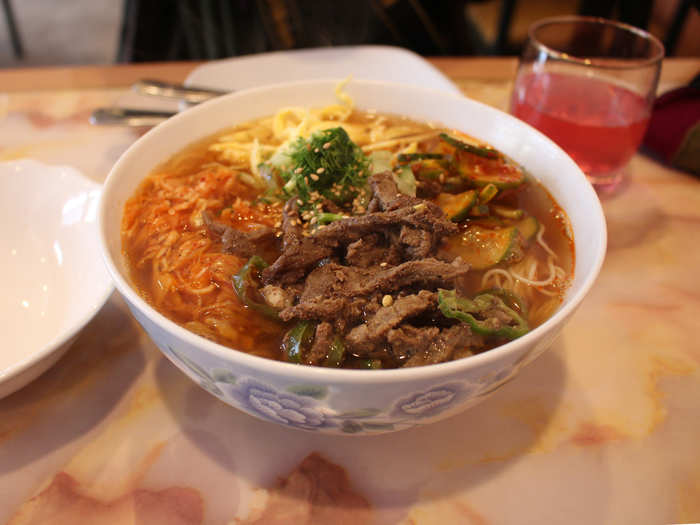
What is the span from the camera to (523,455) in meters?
1.26

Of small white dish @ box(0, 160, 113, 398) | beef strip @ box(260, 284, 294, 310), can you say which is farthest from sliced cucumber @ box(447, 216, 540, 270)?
small white dish @ box(0, 160, 113, 398)

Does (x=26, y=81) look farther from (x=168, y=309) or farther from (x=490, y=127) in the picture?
(x=490, y=127)

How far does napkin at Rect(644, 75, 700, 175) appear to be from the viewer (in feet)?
7.26

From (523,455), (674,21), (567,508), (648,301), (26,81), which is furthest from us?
(674,21)

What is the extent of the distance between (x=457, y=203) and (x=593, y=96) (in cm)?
104

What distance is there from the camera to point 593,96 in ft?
7.27

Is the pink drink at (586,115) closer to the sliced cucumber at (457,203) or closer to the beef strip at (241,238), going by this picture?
the sliced cucumber at (457,203)

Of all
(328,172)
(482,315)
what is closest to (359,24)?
(328,172)

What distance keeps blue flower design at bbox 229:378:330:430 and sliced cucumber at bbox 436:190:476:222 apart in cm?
75

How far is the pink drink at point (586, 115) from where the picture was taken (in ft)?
6.75

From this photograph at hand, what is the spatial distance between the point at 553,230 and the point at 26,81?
8.71 feet

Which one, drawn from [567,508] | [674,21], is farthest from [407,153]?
[674,21]

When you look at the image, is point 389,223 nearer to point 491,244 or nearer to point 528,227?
point 491,244

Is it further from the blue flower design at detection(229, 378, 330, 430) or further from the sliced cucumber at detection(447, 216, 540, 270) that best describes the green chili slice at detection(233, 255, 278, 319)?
the sliced cucumber at detection(447, 216, 540, 270)
